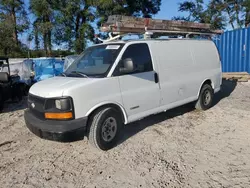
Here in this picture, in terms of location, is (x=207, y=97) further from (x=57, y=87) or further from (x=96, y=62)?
(x=57, y=87)

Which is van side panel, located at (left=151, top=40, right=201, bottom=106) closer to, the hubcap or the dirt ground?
the hubcap

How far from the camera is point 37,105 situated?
12.6 feet

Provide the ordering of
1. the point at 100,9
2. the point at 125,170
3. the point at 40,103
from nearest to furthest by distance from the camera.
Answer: the point at 125,170 → the point at 40,103 → the point at 100,9

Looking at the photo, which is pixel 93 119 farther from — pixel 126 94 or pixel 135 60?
pixel 135 60

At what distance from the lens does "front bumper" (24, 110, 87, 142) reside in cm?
348

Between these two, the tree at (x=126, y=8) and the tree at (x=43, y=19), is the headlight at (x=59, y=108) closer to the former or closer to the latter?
the tree at (x=126, y=8)

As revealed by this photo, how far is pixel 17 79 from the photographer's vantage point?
31.1 ft

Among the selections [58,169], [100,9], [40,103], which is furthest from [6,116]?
[100,9]

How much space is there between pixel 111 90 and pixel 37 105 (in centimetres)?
130

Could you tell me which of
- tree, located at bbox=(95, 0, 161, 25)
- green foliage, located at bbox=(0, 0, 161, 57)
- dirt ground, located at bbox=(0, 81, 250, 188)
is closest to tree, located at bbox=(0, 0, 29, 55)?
green foliage, located at bbox=(0, 0, 161, 57)

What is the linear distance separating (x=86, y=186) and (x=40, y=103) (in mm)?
1591

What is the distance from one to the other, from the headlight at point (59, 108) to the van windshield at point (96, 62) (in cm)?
76

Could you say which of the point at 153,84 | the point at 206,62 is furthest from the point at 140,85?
the point at 206,62

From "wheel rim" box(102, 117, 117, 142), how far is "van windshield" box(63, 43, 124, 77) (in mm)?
835
